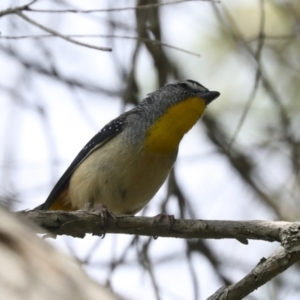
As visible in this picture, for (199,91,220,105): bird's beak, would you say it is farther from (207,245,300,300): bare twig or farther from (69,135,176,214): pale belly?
(207,245,300,300): bare twig

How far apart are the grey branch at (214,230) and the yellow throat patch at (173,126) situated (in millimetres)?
1289

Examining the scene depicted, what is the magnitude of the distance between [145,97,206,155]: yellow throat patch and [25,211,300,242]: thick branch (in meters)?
1.28

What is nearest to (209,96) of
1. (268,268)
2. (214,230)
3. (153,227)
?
(153,227)

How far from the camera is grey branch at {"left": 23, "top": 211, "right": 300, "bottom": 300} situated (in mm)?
2969

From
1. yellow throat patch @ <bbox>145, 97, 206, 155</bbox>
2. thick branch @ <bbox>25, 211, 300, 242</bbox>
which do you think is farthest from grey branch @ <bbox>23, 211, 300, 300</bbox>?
yellow throat patch @ <bbox>145, 97, 206, 155</bbox>

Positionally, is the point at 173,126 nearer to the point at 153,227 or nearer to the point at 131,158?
the point at 131,158

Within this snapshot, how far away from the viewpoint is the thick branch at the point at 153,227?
3.33 meters

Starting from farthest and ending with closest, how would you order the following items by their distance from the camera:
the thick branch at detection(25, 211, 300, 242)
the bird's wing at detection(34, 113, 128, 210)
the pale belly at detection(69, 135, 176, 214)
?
1. the bird's wing at detection(34, 113, 128, 210)
2. the pale belly at detection(69, 135, 176, 214)
3. the thick branch at detection(25, 211, 300, 242)

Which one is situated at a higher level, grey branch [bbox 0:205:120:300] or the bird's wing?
the bird's wing

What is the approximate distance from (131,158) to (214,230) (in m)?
1.53

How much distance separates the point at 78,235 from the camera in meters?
3.67

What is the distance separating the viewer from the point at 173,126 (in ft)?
16.7

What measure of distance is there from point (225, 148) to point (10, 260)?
4.71 m

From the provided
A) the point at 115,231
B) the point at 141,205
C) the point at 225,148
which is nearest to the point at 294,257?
the point at 115,231
